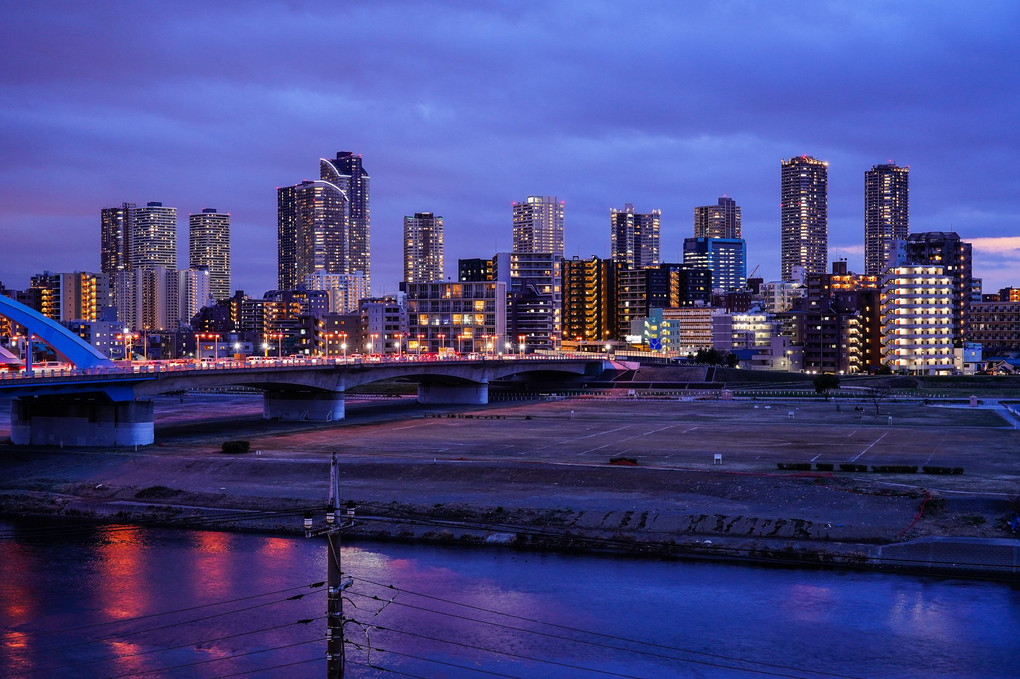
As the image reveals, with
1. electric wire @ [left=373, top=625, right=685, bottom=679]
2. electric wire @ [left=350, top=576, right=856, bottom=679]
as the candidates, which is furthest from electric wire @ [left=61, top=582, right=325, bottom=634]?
electric wire @ [left=373, top=625, right=685, bottom=679]

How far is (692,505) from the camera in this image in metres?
49.5

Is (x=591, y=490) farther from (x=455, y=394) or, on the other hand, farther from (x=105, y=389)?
(x=455, y=394)

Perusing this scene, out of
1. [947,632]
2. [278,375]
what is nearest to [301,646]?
[947,632]

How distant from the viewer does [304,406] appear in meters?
103

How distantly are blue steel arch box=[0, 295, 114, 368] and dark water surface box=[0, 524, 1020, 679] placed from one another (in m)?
33.6

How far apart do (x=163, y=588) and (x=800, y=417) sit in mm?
78217

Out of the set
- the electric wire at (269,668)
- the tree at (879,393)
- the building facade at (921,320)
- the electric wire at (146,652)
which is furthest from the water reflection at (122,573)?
the building facade at (921,320)

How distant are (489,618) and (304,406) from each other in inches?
2806

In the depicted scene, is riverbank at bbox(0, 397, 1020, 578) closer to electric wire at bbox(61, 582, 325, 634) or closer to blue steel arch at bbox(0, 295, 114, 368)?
blue steel arch at bbox(0, 295, 114, 368)

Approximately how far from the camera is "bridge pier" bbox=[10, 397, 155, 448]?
246ft

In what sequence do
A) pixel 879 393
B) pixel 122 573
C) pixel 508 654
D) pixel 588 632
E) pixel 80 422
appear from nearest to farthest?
1. pixel 508 654
2. pixel 588 632
3. pixel 122 573
4. pixel 80 422
5. pixel 879 393

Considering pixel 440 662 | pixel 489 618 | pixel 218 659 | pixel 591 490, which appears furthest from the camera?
pixel 591 490

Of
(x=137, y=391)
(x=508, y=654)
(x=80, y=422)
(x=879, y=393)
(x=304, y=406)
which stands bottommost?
(x=508, y=654)

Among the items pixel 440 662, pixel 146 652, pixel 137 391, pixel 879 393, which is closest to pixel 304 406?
pixel 137 391
